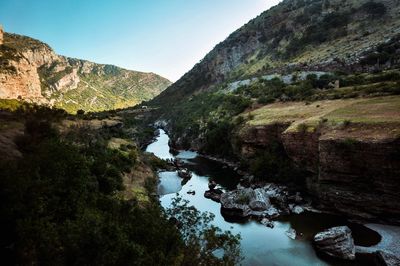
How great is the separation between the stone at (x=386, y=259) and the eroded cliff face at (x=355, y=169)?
869 centimetres

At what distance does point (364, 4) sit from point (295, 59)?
36156 mm

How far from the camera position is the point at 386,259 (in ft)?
105

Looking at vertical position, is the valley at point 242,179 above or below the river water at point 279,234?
above

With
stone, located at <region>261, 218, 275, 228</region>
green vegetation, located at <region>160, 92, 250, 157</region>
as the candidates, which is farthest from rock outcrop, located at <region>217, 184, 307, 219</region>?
green vegetation, located at <region>160, 92, 250, 157</region>

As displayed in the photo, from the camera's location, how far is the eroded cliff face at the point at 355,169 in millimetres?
39938

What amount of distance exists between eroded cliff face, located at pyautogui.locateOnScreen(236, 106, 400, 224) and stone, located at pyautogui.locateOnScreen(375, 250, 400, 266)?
28.5 ft

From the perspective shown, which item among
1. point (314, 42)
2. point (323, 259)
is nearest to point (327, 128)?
point (323, 259)

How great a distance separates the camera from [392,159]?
3947 cm

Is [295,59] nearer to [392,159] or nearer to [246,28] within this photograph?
[246,28]

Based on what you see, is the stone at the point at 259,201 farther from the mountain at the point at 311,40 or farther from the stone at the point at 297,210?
the mountain at the point at 311,40

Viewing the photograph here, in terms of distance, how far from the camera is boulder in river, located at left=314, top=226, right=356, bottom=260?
34344mm

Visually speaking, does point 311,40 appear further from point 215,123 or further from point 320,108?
point 320,108

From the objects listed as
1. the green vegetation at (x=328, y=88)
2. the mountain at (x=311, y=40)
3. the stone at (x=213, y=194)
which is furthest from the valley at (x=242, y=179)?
the mountain at (x=311, y=40)

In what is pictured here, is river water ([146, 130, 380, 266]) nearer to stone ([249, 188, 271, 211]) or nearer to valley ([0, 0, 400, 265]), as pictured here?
valley ([0, 0, 400, 265])
